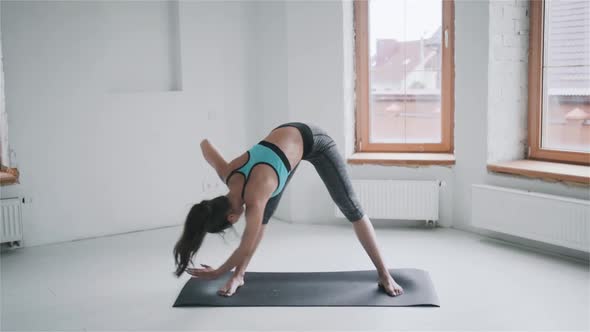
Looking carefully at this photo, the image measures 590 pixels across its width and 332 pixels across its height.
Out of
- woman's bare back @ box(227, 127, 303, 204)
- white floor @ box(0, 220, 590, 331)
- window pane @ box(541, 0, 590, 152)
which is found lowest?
white floor @ box(0, 220, 590, 331)

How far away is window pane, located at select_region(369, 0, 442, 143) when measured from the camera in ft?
15.6

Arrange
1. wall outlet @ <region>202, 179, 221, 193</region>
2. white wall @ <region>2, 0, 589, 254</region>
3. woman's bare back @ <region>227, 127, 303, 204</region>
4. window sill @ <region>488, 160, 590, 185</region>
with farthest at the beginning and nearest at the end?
wall outlet @ <region>202, 179, 221, 193</region>
white wall @ <region>2, 0, 589, 254</region>
window sill @ <region>488, 160, 590, 185</region>
woman's bare back @ <region>227, 127, 303, 204</region>

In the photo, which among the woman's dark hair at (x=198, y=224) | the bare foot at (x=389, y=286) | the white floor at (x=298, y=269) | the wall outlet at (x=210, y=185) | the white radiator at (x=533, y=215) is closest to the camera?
the woman's dark hair at (x=198, y=224)

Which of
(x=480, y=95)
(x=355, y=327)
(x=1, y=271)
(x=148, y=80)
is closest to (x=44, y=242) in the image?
(x=1, y=271)

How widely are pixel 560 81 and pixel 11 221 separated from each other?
13.2 feet

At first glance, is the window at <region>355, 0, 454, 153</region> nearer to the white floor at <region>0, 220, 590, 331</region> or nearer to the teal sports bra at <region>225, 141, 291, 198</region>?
the white floor at <region>0, 220, 590, 331</region>

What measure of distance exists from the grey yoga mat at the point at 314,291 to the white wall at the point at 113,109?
1.56 meters

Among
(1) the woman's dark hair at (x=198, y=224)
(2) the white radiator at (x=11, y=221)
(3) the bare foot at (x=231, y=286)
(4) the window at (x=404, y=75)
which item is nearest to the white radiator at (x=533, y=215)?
(4) the window at (x=404, y=75)

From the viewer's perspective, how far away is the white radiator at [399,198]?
183 inches

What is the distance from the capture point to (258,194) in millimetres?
2875

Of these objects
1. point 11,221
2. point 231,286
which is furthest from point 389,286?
point 11,221

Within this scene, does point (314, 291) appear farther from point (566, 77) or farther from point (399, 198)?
point (566, 77)

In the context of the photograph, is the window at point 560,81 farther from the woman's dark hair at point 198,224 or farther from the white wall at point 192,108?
the woman's dark hair at point 198,224

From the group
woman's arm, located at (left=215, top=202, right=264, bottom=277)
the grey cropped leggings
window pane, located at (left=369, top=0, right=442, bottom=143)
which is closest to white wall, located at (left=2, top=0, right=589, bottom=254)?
window pane, located at (left=369, top=0, right=442, bottom=143)
